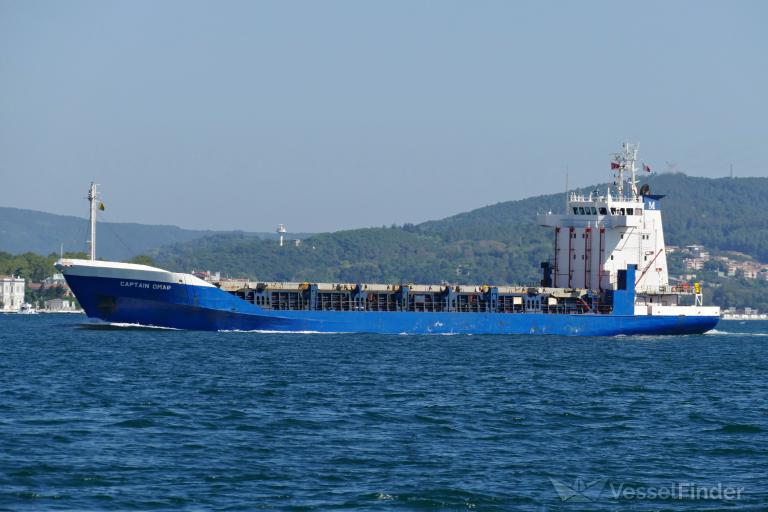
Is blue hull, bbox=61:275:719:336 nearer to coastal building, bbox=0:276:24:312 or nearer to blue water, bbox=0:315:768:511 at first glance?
blue water, bbox=0:315:768:511

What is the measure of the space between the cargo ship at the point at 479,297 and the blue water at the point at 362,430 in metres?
12.6

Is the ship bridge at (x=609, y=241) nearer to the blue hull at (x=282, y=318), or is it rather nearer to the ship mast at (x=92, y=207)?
the blue hull at (x=282, y=318)

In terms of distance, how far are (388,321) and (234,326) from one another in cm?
932

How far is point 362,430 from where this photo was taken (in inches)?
1256

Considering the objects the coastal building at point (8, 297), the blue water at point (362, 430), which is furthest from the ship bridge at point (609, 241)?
the coastal building at point (8, 297)

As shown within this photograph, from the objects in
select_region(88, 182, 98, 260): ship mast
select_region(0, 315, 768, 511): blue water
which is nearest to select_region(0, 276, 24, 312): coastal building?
select_region(88, 182, 98, 260): ship mast

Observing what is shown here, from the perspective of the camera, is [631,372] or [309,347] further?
[309,347]

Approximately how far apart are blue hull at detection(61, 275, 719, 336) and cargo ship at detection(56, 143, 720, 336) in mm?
57

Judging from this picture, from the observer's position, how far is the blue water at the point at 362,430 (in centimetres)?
2436

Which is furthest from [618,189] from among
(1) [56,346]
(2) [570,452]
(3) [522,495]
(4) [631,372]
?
(3) [522,495]

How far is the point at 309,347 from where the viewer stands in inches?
2398

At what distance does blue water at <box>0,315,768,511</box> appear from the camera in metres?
24.4

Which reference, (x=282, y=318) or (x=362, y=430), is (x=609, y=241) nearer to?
(x=282, y=318)

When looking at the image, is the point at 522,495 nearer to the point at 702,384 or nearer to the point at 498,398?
the point at 498,398
